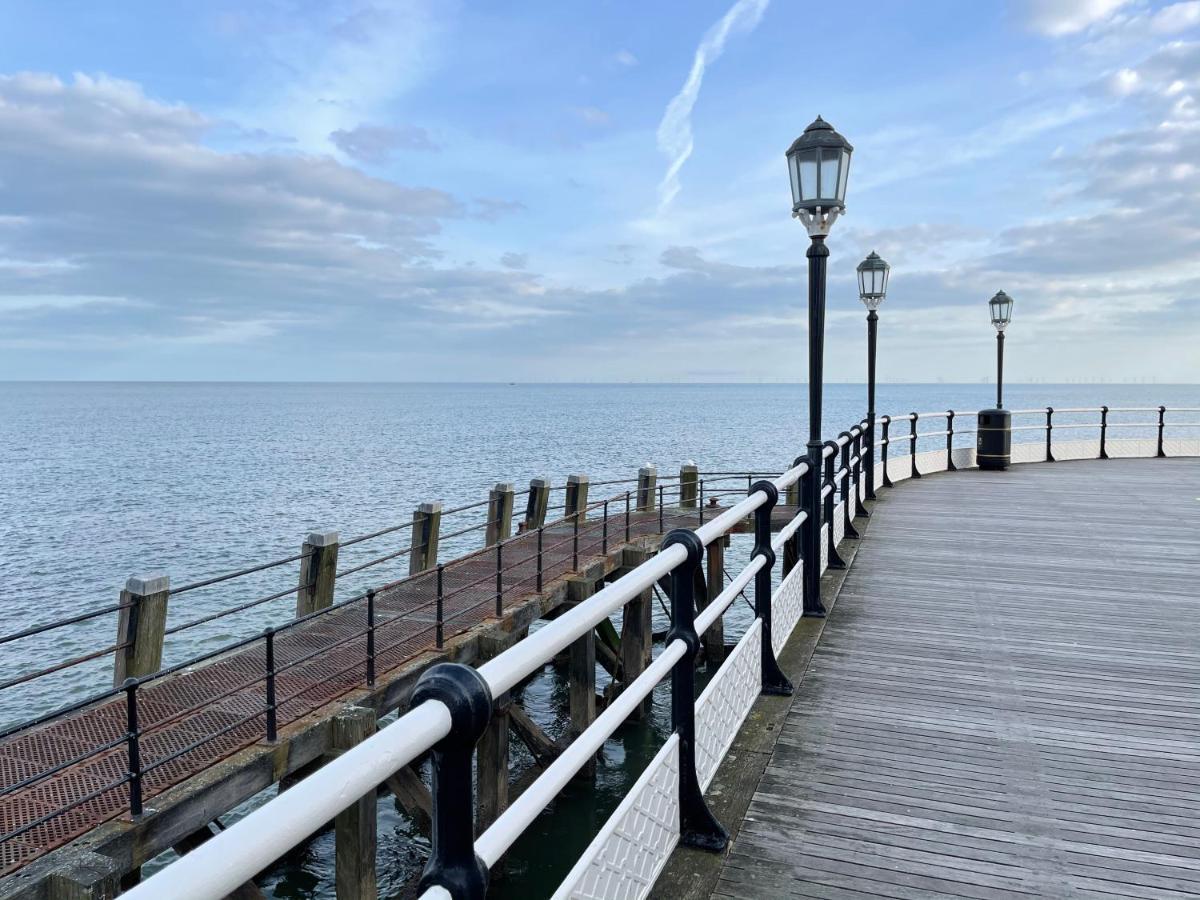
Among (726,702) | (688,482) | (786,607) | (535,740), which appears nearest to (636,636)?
(535,740)

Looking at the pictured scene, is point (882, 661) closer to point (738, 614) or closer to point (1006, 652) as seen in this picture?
point (1006, 652)

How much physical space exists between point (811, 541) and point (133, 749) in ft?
15.5

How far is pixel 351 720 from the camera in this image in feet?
23.6

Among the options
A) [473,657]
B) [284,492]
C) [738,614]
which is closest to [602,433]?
[284,492]

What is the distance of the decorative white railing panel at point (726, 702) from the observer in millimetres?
3574

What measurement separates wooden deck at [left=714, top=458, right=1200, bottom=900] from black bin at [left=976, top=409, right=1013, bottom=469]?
28.0 ft

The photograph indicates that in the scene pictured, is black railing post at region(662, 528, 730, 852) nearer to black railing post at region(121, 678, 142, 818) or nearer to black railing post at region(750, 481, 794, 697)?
black railing post at region(750, 481, 794, 697)

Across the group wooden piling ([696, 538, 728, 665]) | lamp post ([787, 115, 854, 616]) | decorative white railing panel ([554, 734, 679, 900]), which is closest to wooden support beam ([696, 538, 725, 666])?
wooden piling ([696, 538, 728, 665])

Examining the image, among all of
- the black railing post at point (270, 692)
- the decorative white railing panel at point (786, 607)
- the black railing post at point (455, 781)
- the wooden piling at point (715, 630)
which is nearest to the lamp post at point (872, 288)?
the wooden piling at point (715, 630)

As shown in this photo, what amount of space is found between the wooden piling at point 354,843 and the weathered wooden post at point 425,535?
5410mm

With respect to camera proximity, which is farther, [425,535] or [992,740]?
[425,535]

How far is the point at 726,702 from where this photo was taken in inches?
157

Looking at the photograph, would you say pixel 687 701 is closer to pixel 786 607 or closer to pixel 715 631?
pixel 786 607

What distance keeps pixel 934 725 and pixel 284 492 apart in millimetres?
40929
